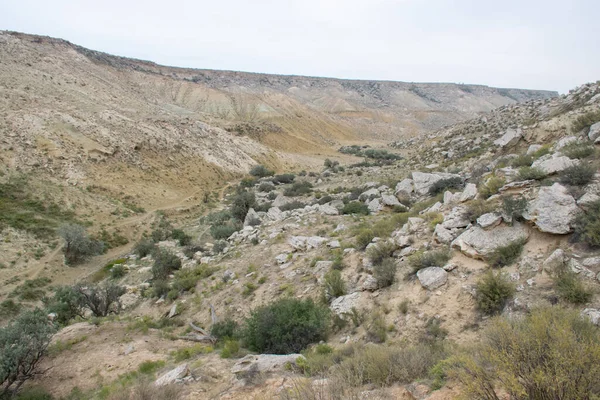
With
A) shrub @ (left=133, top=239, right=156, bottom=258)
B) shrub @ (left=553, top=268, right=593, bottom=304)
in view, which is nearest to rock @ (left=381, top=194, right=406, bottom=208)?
shrub @ (left=553, top=268, right=593, bottom=304)

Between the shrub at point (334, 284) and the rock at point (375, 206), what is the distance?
6.96 meters

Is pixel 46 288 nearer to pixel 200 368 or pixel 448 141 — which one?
pixel 200 368

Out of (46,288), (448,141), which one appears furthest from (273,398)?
(448,141)

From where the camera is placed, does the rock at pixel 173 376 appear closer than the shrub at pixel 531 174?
Yes

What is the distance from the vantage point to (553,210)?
22.5 ft

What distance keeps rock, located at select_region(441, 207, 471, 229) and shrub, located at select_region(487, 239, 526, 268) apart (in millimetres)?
1438

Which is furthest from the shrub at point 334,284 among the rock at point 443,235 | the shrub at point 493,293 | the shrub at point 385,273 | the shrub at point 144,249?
the shrub at point 144,249

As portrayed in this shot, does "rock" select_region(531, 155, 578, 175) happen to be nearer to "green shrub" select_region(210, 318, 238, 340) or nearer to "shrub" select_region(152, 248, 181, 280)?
"green shrub" select_region(210, 318, 238, 340)

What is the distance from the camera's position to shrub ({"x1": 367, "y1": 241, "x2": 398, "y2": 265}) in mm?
8844

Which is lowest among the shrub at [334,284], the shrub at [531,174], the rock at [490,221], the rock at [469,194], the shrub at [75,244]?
the shrub at [75,244]

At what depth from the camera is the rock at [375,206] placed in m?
15.4

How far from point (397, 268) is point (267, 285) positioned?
4006 mm

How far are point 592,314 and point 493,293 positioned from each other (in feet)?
4.59

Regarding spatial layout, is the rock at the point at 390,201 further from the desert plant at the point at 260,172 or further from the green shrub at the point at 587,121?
the desert plant at the point at 260,172
